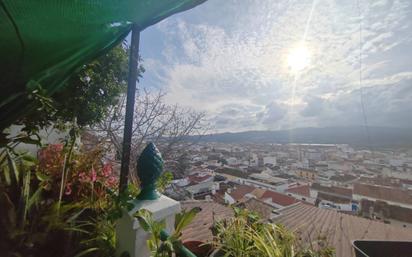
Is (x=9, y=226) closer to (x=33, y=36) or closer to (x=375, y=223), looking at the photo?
(x=33, y=36)

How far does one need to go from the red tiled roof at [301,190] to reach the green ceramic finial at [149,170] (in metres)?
4.10

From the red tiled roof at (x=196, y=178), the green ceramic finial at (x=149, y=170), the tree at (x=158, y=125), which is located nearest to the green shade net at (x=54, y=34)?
the green ceramic finial at (x=149, y=170)

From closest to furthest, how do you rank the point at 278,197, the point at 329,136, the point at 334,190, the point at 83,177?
the point at 83,177
the point at 334,190
the point at 329,136
the point at 278,197

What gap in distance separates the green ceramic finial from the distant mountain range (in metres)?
2.59

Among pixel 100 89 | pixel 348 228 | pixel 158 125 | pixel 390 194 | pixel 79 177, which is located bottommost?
pixel 348 228

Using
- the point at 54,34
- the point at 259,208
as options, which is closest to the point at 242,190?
the point at 259,208

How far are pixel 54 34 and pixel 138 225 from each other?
41.7 inches

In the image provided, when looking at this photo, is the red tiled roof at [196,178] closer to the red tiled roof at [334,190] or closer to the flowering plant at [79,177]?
the red tiled roof at [334,190]

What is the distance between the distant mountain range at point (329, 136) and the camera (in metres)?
2.55

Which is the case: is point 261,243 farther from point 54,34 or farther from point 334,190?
point 334,190

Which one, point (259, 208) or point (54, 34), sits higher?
point (54, 34)

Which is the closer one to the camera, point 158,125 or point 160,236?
point 160,236

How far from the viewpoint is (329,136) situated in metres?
4.02

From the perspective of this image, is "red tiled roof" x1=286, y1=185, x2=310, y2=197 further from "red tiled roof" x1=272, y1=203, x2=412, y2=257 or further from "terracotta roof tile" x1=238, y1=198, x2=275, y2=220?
"terracotta roof tile" x1=238, y1=198, x2=275, y2=220
